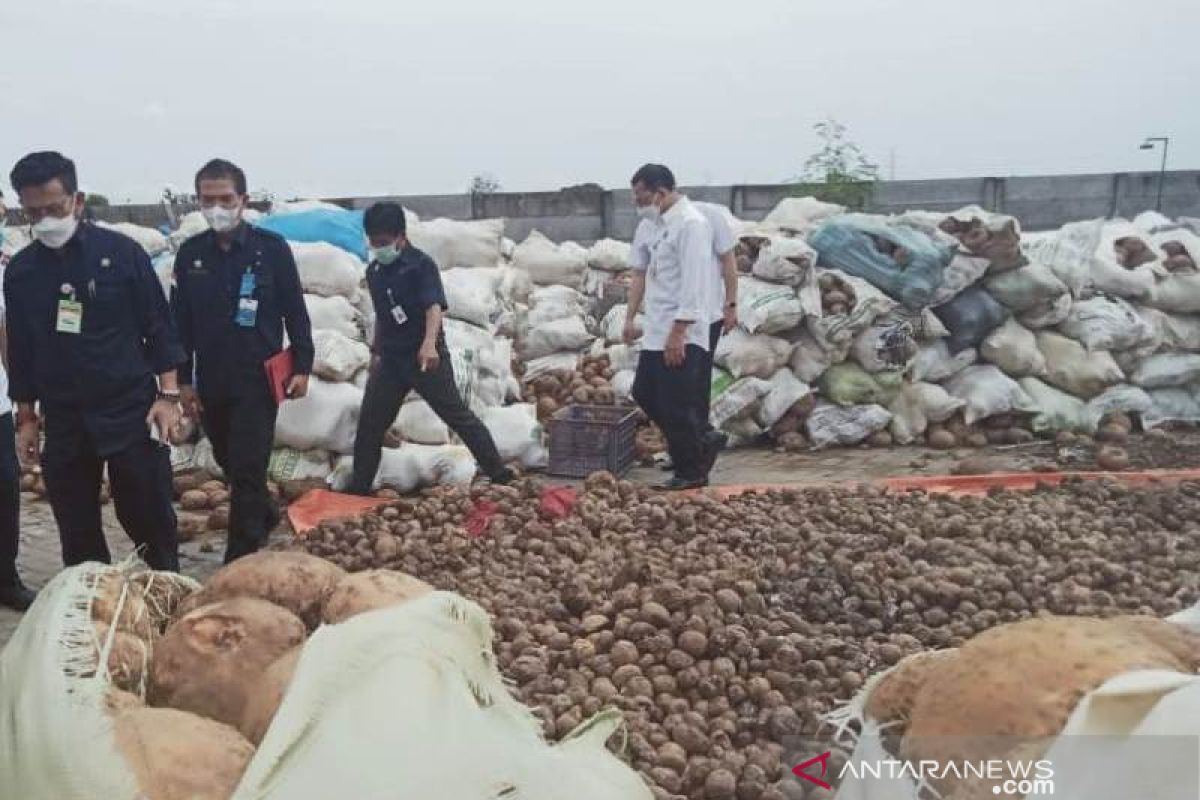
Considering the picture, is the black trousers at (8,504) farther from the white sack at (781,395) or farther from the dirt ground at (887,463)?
the white sack at (781,395)

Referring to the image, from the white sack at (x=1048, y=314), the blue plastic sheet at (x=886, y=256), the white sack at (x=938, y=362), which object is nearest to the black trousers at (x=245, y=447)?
the blue plastic sheet at (x=886, y=256)

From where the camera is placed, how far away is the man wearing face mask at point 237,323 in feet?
15.4

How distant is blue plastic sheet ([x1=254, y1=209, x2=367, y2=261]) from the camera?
297 inches

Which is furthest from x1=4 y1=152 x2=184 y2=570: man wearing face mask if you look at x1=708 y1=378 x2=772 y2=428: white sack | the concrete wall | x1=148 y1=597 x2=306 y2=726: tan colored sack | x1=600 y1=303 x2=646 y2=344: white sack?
the concrete wall

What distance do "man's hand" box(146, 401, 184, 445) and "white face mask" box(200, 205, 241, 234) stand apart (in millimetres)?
883

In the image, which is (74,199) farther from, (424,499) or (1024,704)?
(1024,704)

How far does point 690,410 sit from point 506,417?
131 centimetres

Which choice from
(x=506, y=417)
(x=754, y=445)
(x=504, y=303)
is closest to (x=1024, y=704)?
(x=506, y=417)

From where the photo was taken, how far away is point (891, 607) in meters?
3.59

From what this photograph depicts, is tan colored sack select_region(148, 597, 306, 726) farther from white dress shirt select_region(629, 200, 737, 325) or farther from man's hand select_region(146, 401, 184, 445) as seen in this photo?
white dress shirt select_region(629, 200, 737, 325)

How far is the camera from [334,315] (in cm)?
672

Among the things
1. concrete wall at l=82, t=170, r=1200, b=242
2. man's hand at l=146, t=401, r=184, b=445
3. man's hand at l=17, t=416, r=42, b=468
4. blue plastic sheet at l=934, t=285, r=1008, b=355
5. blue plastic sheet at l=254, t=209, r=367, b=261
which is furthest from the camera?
concrete wall at l=82, t=170, r=1200, b=242

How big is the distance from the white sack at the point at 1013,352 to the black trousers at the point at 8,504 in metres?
5.88

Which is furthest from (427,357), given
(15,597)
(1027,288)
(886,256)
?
(1027,288)
